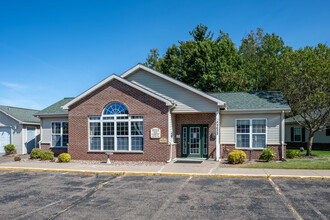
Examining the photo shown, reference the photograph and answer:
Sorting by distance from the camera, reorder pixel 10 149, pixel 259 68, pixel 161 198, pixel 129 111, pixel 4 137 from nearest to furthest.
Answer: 1. pixel 161 198
2. pixel 129 111
3. pixel 10 149
4. pixel 4 137
5. pixel 259 68

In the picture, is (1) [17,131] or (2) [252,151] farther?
(1) [17,131]

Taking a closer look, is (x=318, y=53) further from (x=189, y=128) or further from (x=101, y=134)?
(x=101, y=134)

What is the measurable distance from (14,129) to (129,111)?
12818 mm

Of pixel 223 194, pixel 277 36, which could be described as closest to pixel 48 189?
pixel 223 194

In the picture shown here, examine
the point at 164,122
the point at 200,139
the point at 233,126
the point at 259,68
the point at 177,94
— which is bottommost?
the point at 200,139

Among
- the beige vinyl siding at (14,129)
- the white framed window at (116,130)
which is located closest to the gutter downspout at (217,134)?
the white framed window at (116,130)

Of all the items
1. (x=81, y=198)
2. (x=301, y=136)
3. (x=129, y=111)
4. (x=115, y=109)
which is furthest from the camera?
(x=301, y=136)

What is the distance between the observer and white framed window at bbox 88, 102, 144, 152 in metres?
17.6

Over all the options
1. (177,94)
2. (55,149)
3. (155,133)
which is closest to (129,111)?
(155,133)

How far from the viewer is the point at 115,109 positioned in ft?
59.1

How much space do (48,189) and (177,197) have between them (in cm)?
489

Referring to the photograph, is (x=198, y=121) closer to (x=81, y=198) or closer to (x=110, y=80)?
(x=110, y=80)

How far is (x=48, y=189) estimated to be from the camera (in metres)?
10.3

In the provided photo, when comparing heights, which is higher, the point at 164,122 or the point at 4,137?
the point at 164,122
